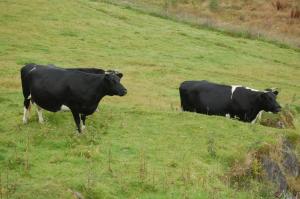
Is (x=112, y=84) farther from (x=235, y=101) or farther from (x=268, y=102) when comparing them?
(x=268, y=102)

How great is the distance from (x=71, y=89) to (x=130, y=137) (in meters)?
2.34

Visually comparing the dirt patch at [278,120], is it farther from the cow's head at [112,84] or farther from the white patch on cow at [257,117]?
the cow's head at [112,84]

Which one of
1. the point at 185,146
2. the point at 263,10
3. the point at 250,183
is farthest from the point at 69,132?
the point at 263,10

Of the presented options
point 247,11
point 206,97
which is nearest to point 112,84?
point 206,97

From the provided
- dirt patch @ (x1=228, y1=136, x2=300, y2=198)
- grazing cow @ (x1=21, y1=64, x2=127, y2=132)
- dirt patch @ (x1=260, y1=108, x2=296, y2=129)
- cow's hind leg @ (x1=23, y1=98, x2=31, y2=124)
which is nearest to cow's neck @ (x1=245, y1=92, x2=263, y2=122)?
dirt patch @ (x1=260, y1=108, x2=296, y2=129)

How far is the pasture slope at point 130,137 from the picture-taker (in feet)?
42.3

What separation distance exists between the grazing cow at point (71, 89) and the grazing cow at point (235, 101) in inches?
196

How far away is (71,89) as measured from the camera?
15844mm

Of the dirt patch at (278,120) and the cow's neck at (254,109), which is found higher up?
the cow's neck at (254,109)

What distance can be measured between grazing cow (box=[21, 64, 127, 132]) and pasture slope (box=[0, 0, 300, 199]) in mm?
746

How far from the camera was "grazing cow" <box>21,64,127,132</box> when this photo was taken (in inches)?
625

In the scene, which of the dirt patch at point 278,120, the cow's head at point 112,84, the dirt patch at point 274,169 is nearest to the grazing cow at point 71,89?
the cow's head at point 112,84

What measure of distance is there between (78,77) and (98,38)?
Answer: 80.3ft

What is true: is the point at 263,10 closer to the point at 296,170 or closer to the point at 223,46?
the point at 223,46
